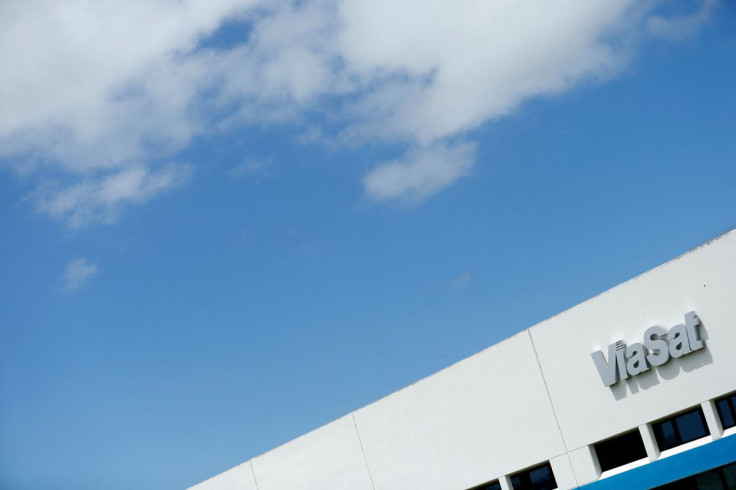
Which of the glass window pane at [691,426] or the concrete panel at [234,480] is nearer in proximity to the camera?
the glass window pane at [691,426]

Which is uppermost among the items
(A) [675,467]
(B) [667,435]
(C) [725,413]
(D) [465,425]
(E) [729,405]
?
(D) [465,425]

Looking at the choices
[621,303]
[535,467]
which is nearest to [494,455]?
[535,467]

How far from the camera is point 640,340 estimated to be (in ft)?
85.0

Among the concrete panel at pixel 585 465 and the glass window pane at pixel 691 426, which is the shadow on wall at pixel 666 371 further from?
the concrete panel at pixel 585 465

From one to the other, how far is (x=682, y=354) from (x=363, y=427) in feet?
42.4

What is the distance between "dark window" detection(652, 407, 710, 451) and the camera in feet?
82.1

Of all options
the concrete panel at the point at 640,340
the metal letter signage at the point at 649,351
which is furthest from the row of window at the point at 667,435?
the metal letter signage at the point at 649,351

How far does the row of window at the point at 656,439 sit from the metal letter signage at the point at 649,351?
5.42 feet

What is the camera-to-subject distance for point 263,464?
3638cm

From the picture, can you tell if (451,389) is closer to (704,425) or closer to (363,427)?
(363,427)

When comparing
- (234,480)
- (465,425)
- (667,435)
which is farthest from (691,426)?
(234,480)

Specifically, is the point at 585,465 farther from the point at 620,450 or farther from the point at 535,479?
the point at 535,479

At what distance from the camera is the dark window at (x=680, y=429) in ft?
82.1

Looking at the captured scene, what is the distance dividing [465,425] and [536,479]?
3.06 m
